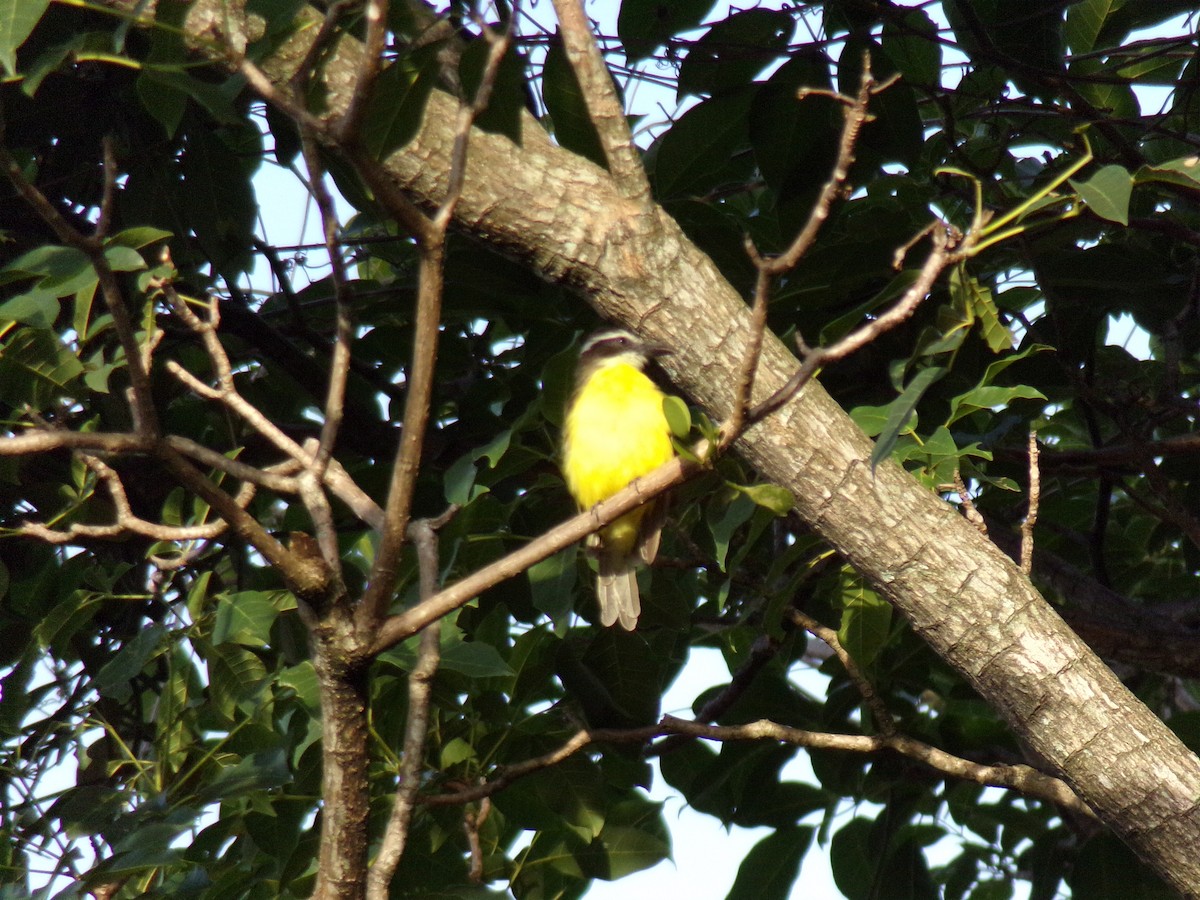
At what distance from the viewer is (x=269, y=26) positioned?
2.12 metres

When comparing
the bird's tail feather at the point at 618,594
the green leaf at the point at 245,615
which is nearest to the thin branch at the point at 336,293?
the green leaf at the point at 245,615

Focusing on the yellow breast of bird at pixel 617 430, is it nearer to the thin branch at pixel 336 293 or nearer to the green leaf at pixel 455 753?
the green leaf at pixel 455 753

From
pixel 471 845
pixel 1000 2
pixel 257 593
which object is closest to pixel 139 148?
pixel 257 593

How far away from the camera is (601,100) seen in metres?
2.63

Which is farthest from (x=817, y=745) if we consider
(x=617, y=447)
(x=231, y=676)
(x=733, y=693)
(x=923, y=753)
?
(x=231, y=676)

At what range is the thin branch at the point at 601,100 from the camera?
251 centimetres

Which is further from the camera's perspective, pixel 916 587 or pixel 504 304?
pixel 504 304

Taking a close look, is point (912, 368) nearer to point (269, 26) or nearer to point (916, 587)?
point (916, 587)

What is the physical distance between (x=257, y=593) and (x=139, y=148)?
5.01 feet

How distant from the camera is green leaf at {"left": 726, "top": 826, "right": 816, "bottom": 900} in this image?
12.6ft

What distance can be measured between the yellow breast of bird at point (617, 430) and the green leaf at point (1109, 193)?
6.22ft

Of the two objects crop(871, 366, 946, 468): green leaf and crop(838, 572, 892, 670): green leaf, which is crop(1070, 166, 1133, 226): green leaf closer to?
crop(871, 366, 946, 468): green leaf

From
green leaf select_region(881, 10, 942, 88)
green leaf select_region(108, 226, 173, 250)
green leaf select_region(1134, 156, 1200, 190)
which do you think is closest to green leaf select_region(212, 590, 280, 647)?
green leaf select_region(108, 226, 173, 250)

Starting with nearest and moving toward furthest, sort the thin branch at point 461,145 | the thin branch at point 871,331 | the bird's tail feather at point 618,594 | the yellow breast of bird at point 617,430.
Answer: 1. the thin branch at point 461,145
2. the thin branch at point 871,331
3. the bird's tail feather at point 618,594
4. the yellow breast of bird at point 617,430
